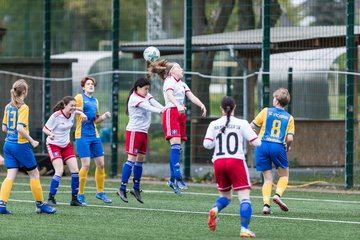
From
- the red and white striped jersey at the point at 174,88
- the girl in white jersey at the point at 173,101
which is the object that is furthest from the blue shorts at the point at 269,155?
the red and white striped jersey at the point at 174,88

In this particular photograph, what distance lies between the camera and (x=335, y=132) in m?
22.7

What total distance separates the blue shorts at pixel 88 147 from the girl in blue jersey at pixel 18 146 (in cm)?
186

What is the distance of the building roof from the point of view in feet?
68.1

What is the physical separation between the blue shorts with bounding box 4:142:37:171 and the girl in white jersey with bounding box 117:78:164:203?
2.13 metres

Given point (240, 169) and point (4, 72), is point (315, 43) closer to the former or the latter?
point (4, 72)

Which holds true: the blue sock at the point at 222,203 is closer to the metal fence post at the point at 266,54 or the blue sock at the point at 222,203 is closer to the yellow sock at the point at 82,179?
the yellow sock at the point at 82,179

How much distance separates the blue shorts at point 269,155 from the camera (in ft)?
48.1

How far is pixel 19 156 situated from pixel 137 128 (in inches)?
95.7

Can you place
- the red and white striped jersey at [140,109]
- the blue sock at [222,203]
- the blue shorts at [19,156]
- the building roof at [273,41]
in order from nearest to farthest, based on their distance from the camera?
the blue sock at [222,203]
the blue shorts at [19,156]
the red and white striped jersey at [140,109]
the building roof at [273,41]

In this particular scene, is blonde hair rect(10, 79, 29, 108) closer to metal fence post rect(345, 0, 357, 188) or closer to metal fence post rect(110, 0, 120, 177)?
metal fence post rect(345, 0, 357, 188)

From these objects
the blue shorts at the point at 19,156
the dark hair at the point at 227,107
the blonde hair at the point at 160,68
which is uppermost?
the blonde hair at the point at 160,68

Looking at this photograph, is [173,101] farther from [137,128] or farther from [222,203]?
[222,203]

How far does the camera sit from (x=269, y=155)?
1468 centimetres

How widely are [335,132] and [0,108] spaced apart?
773 centimetres
